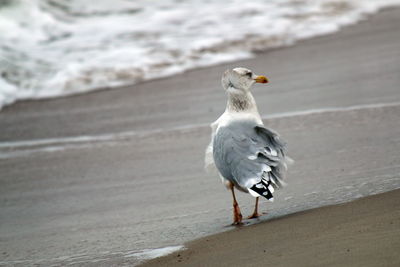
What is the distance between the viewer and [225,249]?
4145 millimetres

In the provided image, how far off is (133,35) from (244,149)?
8.86 m

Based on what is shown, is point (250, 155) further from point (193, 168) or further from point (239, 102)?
point (193, 168)

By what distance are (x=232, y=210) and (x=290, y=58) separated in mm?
5792

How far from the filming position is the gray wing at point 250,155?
15.3 feet

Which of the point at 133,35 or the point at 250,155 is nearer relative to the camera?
the point at 250,155

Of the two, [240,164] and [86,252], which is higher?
[240,164]

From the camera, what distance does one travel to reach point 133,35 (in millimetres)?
13477

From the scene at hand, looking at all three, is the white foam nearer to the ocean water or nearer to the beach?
the beach

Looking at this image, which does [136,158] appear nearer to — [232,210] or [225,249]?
[232,210]

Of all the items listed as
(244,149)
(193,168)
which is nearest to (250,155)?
(244,149)

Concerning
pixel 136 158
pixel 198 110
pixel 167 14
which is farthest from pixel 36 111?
pixel 167 14

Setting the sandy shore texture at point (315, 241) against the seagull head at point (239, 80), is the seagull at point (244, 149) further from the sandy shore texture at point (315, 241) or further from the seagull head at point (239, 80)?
the sandy shore texture at point (315, 241)

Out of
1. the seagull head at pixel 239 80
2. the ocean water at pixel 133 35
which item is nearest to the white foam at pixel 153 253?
the seagull head at pixel 239 80

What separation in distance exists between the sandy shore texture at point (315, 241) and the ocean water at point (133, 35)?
248 inches
